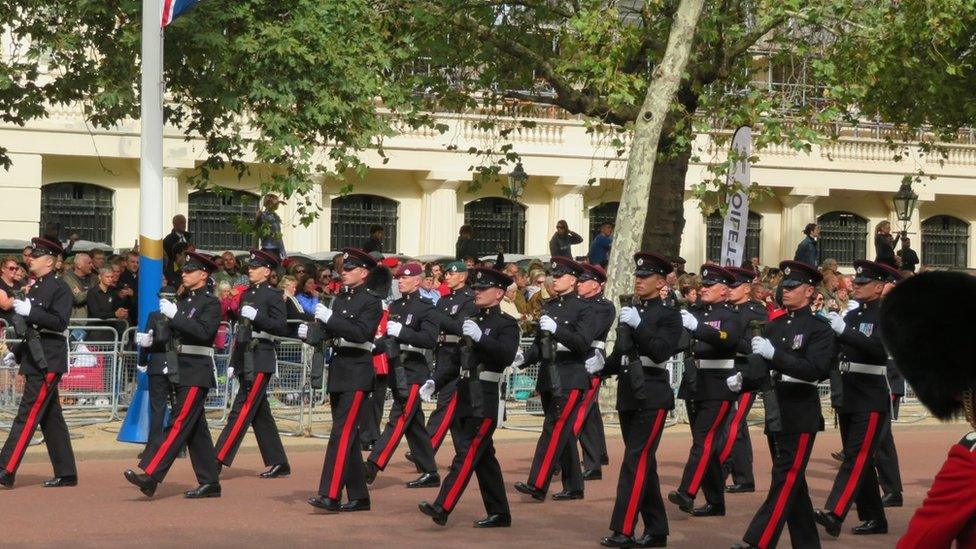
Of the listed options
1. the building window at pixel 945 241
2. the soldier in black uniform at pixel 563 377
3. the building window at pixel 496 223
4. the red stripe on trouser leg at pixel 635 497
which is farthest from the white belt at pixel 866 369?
the building window at pixel 945 241

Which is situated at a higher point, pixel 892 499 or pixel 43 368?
pixel 43 368

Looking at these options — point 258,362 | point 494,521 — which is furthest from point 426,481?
point 494,521

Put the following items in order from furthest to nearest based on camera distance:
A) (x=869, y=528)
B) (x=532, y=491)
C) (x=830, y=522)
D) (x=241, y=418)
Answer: (x=241, y=418) < (x=532, y=491) < (x=869, y=528) < (x=830, y=522)

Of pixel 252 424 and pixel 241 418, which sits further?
pixel 252 424

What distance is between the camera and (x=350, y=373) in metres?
11.2

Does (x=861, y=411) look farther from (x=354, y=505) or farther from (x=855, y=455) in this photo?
(x=354, y=505)

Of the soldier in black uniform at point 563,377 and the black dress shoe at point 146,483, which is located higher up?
the soldier in black uniform at point 563,377

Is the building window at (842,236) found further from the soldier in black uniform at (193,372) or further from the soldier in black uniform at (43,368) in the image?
the soldier in black uniform at (43,368)

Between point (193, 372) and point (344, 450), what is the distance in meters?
1.50

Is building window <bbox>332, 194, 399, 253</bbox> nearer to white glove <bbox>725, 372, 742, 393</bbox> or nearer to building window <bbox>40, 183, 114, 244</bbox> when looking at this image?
building window <bbox>40, 183, 114, 244</bbox>

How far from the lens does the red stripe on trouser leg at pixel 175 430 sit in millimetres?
11508

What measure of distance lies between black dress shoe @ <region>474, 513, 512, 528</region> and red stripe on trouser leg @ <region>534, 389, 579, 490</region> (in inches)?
49.2

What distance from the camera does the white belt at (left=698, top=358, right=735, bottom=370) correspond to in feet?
38.5

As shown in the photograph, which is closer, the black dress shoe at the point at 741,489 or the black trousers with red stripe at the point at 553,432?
the black trousers with red stripe at the point at 553,432
